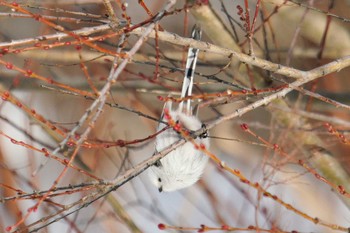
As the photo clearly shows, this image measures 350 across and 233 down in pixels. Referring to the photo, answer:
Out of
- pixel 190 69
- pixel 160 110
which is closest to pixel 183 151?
pixel 190 69

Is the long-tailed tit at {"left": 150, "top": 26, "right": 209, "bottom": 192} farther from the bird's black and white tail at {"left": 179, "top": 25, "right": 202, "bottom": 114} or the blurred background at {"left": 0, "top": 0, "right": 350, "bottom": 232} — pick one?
the blurred background at {"left": 0, "top": 0, "right": 350, "bottom": 232}

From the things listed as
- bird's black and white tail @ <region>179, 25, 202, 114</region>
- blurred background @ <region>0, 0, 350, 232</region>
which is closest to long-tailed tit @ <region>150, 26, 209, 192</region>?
bird's black and white tail @ <region>179, 25, 202, 114</region>

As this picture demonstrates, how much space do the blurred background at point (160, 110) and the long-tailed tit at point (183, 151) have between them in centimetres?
12

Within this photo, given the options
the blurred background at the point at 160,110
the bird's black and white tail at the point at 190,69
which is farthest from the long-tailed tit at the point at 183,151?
the blurred background at the point at 160,110

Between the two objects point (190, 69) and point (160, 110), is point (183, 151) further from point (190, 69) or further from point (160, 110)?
point (160, 110)

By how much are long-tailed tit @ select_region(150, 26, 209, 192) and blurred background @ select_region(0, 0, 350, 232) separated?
0.39ft

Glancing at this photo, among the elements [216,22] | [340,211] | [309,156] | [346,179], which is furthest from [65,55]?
[340,211]

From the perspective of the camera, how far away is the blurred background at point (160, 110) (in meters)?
1.91

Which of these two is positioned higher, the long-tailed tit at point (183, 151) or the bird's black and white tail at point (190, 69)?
the bird's black and white tail at point (190, 69)

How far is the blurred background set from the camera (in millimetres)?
1907

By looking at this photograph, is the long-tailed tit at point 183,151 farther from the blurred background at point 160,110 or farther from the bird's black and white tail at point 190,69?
the blurred background at point 160,110

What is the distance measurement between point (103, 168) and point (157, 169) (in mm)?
2867

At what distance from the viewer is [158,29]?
1.83 meters

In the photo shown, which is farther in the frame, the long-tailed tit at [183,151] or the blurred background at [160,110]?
→ the long-tailed tit at [183,151]
